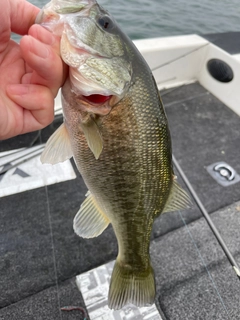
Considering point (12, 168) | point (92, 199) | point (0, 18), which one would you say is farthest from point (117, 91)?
point (12, 168)

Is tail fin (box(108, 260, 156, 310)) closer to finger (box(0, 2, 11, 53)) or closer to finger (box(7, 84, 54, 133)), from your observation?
finger (box(7, 84, 54, 133))

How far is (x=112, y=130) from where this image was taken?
1270 mm

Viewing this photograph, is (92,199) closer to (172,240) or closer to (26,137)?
(172,240)

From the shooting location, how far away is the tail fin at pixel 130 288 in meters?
1.64

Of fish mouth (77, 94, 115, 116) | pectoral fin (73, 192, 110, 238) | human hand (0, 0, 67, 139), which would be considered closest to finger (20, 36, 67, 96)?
human hand (0, 0, 67, 139)

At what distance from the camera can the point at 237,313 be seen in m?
2.05

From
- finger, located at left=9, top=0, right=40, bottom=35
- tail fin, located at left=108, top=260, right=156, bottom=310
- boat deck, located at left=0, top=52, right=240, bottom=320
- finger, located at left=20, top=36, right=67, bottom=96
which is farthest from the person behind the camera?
boat deck, located at left=0, top=52, right=240, bottom=320

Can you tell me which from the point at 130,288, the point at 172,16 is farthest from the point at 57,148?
the point at 172,16

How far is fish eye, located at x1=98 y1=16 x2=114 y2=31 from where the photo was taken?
1215mm

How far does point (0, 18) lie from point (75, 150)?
58cm

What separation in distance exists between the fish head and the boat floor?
1.39m

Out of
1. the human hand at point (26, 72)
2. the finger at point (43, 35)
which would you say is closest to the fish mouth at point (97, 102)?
the human hand at point (26, 72)

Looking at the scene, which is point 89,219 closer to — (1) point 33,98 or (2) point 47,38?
(1) point 33,98

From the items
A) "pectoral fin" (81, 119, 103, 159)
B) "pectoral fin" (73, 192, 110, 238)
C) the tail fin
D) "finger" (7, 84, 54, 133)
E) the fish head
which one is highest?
the fish head
